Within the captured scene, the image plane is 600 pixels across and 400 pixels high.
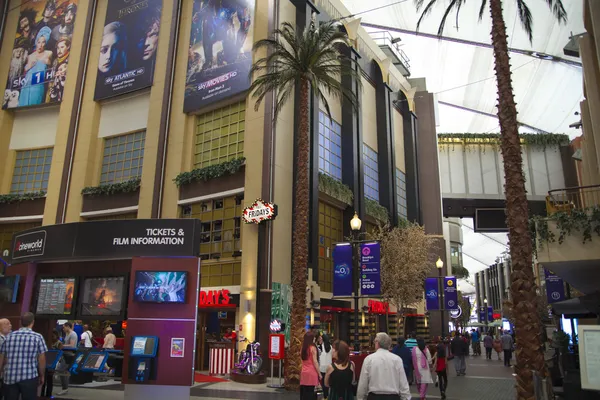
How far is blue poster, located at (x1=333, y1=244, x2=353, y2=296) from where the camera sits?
19312 millimetres

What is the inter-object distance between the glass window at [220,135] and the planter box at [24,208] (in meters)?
11.5

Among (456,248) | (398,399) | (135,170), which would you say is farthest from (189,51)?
(456,248)

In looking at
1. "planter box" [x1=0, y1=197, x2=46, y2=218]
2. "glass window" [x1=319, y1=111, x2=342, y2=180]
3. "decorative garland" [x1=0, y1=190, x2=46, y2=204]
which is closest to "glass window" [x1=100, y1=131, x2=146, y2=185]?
"decorative garland" [x1=0, y1=190, x2=46, y2=204]

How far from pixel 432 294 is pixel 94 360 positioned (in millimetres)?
22579

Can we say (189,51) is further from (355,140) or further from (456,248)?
(456,248)

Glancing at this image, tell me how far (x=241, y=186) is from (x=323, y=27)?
832cm

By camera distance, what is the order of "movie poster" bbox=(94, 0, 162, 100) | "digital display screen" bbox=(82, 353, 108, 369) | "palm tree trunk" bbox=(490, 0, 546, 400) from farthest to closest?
"movie poster" bbox=(94, 0, 162, 100), "digital display screen" bbox=(82, 353, 108, 369), "palm tree trunk" bbox=(490, 0, 546, 400)

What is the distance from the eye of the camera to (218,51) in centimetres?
2680

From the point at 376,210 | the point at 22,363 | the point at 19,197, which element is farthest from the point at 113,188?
the point at 22,363

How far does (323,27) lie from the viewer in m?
20.4

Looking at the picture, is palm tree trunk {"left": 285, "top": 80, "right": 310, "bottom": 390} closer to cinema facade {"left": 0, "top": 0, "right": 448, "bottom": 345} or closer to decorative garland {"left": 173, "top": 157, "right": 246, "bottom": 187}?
cinema facade {"left": 0, "top": 0, "right": 448, "bottom": 345}

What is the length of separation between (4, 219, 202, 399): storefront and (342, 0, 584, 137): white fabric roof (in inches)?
841

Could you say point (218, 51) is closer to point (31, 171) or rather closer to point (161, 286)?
point (31, 171)

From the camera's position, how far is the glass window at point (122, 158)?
29.9 m
